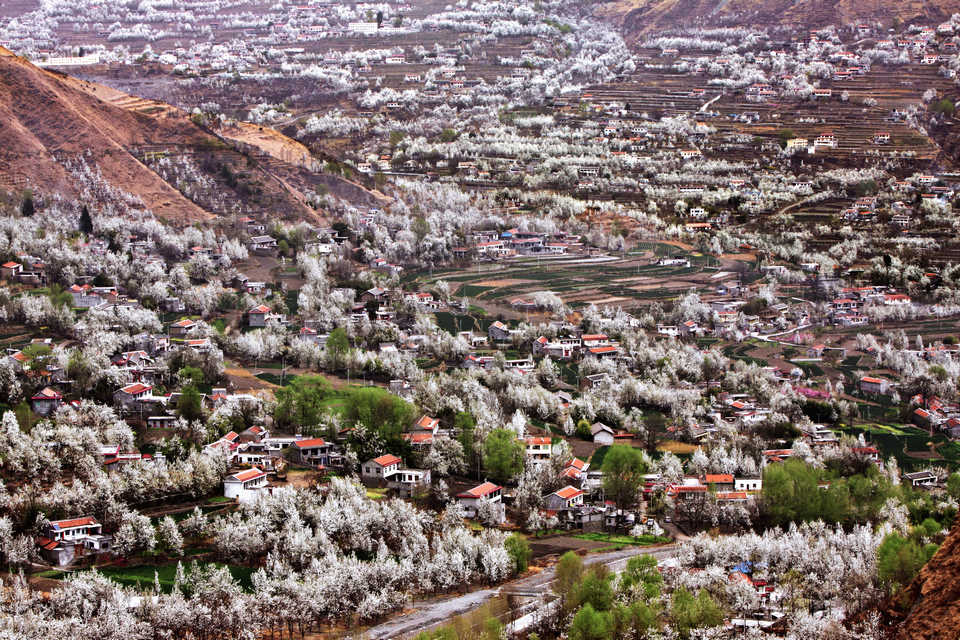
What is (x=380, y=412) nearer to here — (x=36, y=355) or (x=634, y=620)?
(x=36, y=355)

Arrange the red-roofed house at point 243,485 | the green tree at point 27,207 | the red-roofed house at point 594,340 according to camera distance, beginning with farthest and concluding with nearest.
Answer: the green tree at point 27,207, the red-roofed house at point 594,340, the red-roofed house at point 243,485

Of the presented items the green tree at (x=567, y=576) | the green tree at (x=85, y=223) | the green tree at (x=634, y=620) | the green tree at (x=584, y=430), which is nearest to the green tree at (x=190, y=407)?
the green tree at (x=584, y=430)

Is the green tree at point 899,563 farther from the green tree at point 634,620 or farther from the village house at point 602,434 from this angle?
the village house at point 602,434

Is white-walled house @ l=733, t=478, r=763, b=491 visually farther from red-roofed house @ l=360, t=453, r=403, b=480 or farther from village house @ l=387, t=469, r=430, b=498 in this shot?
red-roofed house @ l=360, t=453, r=403, b=480

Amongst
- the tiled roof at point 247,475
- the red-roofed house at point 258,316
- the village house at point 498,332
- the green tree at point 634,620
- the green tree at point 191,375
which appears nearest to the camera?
the green tree at point 634,620

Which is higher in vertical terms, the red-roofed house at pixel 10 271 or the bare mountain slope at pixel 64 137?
the bare mountain slope at pixel 64 137

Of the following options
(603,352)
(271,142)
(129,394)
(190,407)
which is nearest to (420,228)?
(271,142)
